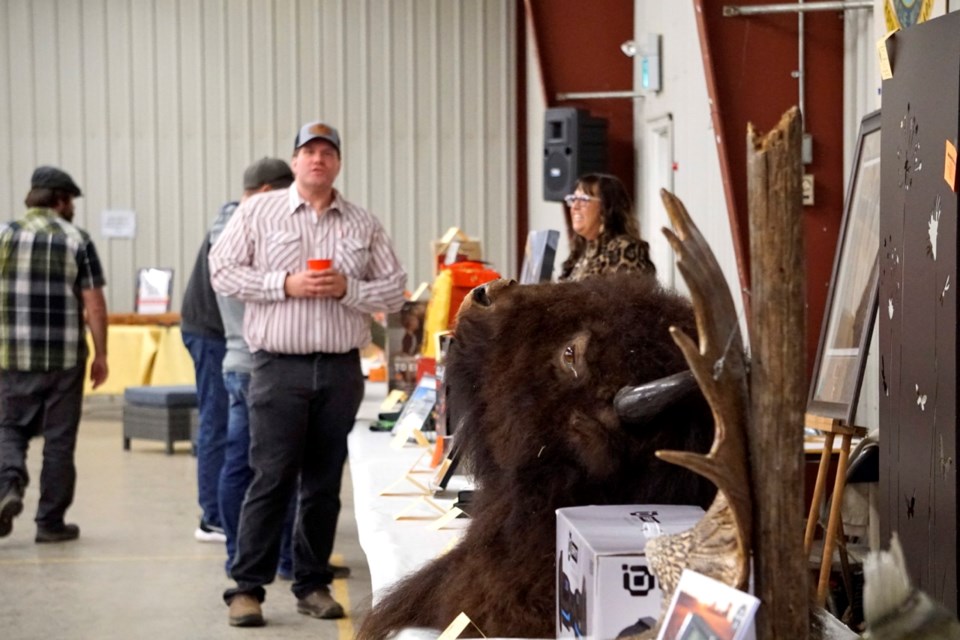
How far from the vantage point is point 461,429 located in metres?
1.83

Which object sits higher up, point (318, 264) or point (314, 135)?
point (314, 135)

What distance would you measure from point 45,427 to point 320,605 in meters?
2.06

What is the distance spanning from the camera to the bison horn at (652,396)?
55.0 inches

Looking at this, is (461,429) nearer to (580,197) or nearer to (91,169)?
(580,197)

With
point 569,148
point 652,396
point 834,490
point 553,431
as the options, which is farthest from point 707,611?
point 569,148

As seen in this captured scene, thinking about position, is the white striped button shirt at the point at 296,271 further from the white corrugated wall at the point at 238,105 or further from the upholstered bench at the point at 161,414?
the white corrugated wall at the point at 238,105

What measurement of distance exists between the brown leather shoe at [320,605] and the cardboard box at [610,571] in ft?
10.00

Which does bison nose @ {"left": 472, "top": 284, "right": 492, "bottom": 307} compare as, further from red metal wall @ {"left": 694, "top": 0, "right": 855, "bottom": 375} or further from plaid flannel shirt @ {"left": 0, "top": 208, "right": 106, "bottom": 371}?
plaid flannel shirt @ {"left": 0, "top": 208, "right": 106, "bottom": 371}

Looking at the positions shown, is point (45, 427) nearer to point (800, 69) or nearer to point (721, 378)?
point (800, 69)

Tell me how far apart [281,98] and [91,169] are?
1.92 meters

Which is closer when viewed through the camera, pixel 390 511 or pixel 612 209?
pixel 390 511

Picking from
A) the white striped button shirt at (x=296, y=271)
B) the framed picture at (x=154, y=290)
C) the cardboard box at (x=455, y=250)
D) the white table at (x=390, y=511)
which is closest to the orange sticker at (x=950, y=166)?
the white table at (x=390, y=511)

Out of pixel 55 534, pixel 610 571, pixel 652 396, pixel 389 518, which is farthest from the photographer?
pixel 55 534

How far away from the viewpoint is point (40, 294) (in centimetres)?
587
